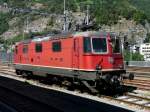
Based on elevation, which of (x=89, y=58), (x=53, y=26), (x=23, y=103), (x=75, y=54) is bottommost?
(x=23, y=103)

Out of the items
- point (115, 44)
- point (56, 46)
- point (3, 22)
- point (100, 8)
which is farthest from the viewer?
point (3, 22)

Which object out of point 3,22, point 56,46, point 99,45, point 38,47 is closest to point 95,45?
point 99,45

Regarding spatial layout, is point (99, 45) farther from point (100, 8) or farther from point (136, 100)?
point (100, 8)

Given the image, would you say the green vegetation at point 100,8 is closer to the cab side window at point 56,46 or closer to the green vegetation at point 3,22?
the green vegetation at point 3,22

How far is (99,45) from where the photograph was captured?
21453 millimetres

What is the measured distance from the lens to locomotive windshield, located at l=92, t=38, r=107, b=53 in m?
21.3

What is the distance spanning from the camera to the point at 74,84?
78.7 feet

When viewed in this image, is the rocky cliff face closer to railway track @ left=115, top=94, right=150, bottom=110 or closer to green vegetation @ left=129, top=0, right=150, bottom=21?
green vegetation @ left=129, top=0, right=150, bottom=21

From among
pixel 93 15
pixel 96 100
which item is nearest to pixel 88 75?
pixel 96 100

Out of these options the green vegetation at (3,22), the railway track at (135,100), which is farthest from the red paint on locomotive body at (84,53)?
the green vegetation at (3,22)

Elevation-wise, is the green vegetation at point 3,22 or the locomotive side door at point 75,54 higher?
the green vegetation at point 3,22

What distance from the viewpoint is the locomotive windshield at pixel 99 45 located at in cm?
2133

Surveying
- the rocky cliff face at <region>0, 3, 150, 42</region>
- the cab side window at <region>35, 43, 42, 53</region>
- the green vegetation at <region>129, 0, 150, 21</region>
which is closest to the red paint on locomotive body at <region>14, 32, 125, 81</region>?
the cab side window at <region>35, 43, 42, 53</region>

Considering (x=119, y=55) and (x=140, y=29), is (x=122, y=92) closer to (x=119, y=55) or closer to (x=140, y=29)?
(x=119, y=55)
